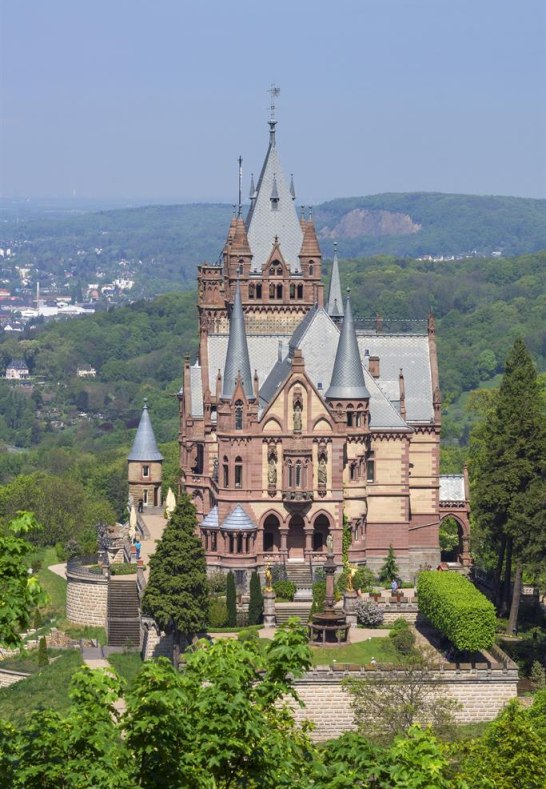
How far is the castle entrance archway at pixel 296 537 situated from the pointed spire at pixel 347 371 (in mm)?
6098

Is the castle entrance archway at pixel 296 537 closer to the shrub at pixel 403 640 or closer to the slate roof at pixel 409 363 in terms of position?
the slate roof at pixel 409 363

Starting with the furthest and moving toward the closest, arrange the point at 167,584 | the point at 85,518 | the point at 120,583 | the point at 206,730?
→ 1. the point at 85,518
2. the point at 120,583
3. the point at 167,584
4. the point at 206,730

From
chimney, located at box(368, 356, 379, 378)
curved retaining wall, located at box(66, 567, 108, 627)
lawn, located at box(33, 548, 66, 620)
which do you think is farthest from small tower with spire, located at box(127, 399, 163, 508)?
chimney, located at box(368, 356, 379, 378)

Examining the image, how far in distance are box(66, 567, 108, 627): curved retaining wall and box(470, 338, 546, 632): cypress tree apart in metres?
18.4

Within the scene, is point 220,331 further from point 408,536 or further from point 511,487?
point 511,487

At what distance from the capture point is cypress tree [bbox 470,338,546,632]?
312ft

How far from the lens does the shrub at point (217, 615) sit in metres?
93.4

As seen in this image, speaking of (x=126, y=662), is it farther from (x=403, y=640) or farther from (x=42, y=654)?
(x=403, y=640)

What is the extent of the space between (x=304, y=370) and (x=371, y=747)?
177 ft

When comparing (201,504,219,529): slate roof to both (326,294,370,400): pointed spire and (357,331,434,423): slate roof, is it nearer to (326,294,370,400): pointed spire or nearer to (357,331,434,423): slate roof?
(326,294,370,400): pointed spire

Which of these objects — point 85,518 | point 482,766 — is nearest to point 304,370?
point 85,518

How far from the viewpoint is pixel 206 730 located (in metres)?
45.7

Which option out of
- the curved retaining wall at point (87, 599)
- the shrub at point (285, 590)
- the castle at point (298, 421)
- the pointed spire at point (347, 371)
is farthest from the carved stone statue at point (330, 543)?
the curved retaining wall at point (87, 599)

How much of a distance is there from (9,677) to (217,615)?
10.5 metres
